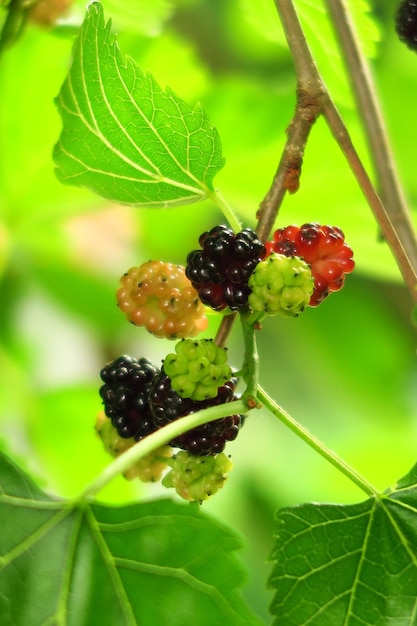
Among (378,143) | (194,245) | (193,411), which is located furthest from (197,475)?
(194,245)

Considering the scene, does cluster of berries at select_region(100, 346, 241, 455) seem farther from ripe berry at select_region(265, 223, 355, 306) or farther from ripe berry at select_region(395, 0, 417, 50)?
ripe berry at select_region(395, 0, 417, 50)

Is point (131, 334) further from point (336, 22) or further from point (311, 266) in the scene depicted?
point (311, 266)

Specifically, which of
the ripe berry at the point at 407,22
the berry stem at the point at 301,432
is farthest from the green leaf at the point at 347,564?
the ripe berry at the point at 407,22

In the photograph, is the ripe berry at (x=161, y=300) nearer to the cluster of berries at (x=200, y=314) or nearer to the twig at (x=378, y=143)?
the cluster of berries at (x=200, y=314)

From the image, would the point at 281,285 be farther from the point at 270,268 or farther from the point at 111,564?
the point at 111,564

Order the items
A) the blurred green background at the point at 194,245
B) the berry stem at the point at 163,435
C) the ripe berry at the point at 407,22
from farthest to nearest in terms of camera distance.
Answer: the blurred green background at the point at 194,245, the ripe berry at the point at 407,22, the berry stem at the point at 163,435
